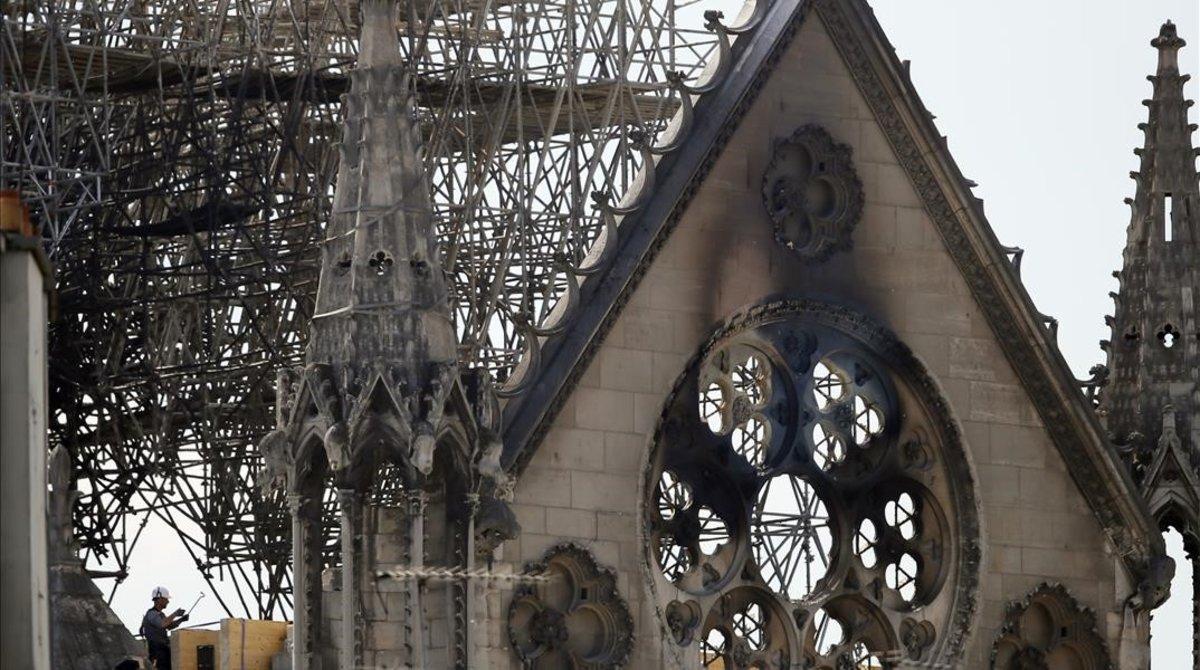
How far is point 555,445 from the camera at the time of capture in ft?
143

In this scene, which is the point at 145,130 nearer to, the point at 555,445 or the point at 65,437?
the point at 65,437

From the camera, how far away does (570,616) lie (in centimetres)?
4381

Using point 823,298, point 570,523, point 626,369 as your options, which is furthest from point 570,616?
point 823,298

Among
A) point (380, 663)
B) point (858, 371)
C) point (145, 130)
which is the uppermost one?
point (145, 130)

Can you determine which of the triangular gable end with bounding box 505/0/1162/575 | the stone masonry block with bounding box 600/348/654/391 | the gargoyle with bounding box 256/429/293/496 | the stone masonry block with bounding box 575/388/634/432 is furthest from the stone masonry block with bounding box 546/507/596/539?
the triangular gable end with bounding box 505/0/1162/575

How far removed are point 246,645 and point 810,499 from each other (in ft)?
21.1

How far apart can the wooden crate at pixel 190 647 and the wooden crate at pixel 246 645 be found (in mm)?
787

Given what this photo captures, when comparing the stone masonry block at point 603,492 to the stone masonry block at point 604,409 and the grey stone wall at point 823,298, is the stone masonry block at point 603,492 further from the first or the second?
the stone masonry block at point 604,409

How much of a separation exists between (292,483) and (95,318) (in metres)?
28.8

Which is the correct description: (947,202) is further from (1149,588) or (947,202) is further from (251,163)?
(251,163)


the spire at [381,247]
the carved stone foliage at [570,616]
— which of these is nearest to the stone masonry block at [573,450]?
the carved stone foliage at [570,616]

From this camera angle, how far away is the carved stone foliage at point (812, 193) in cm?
4597

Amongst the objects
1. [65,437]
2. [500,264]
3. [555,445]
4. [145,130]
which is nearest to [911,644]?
[555,445]

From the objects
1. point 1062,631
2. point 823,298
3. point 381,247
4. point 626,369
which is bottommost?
point 1062,631
